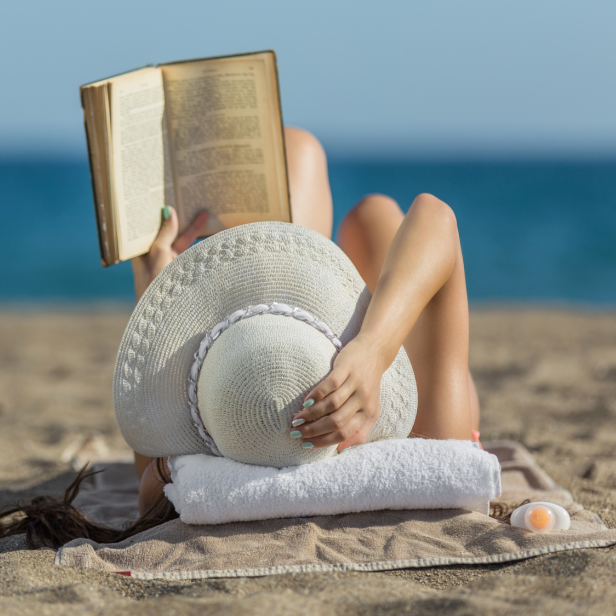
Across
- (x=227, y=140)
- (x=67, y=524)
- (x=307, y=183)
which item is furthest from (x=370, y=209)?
(x=67, y=524)

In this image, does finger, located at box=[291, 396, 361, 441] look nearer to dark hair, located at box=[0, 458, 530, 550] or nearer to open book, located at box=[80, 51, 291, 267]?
dark hair, located at box=[0, 458, 530, 550]

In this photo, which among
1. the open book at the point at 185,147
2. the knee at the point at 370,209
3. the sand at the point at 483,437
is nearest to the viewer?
the sand at the point at 483,437

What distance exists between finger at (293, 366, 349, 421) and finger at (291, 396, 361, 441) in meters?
0.02

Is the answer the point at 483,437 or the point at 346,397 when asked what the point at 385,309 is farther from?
the point at 483,437

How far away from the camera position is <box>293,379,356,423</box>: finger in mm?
1156

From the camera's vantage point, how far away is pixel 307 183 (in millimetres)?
2070

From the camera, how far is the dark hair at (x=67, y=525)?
4.78ft

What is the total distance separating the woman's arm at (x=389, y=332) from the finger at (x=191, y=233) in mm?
636

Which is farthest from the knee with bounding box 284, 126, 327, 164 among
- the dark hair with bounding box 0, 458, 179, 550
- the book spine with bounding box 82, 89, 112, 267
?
the dark hair with bounding box 0, 458, 179, 550

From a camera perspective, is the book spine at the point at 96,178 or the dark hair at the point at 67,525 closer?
the dark hair at the point at 67,525

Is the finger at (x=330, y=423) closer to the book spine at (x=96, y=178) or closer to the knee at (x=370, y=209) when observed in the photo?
the book spine at (x=96, y=178)

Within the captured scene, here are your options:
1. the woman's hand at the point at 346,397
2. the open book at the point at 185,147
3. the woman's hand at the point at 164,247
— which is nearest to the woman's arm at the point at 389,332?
the woman's hand at the point at 346,397

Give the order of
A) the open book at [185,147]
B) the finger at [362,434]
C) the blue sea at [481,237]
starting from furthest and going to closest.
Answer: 1. the blue sea at [481,237]
2. the open book at [185,147]
3. the finger at [362,434]

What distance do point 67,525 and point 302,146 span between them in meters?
1.26
